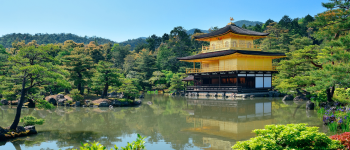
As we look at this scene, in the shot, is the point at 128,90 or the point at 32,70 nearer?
the point at 32,70

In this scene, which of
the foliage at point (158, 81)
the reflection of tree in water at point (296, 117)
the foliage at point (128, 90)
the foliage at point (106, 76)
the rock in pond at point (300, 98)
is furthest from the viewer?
the foliage at point (158, 81)

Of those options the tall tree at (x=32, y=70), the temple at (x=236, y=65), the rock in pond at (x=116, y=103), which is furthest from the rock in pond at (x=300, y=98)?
the tall tree at (x=32, y=70)

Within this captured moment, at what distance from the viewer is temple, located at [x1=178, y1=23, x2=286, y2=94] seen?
25375mm

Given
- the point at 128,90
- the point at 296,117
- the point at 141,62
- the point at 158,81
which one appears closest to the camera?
the point at 296,117

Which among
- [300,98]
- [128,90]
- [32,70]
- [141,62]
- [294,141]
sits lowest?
[300,98]

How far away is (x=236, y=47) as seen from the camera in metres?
27.9

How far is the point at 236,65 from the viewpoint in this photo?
Answer: 82.2 ft

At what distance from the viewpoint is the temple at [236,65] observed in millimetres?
25375

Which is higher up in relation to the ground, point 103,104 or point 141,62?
point 141,62

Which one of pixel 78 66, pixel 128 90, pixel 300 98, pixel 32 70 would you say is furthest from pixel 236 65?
pixel 32 70

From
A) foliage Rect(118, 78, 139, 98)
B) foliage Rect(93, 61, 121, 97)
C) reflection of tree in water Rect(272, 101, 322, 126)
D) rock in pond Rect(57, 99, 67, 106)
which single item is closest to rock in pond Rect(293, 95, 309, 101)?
reflection of tree in water Rect(272, 101, 322, 126)

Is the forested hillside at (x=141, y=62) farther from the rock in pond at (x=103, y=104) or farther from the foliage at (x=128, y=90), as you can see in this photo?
the rock in pond at (x=103, y=104)

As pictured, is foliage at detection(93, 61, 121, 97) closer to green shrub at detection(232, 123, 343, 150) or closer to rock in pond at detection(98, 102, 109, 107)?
rock in pond at detection(98, 102, 109, 107)

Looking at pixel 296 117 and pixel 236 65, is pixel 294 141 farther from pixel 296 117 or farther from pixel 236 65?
pixel 236 65
